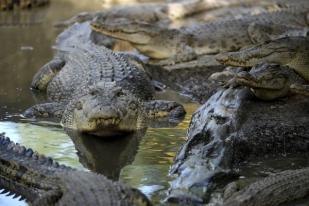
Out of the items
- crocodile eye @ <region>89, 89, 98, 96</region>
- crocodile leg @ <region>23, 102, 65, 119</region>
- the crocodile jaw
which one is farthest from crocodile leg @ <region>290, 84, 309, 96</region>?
the crocodile jaw

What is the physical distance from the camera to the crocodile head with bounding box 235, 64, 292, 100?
19.1ft

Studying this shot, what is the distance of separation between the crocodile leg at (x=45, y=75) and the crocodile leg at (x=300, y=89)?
12.4ft

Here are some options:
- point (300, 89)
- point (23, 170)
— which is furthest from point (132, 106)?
point (23, 170)

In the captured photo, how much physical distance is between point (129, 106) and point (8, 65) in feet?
13.3

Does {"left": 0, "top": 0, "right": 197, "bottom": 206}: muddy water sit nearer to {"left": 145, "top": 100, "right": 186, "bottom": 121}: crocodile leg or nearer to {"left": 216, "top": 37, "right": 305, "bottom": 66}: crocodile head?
{"left": 145, "top": 100, "right": 186, "bottom": 121}: crocodile leg

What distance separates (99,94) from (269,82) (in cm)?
162

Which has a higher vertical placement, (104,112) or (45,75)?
(104,112)

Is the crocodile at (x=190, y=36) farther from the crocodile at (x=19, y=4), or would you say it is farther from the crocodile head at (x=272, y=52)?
the crocodile at (x=19, y=4)

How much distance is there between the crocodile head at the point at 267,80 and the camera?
5809 millimetres

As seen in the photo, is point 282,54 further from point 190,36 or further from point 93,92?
point 190,36

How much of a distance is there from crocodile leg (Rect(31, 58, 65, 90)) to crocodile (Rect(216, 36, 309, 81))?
2.88 metres

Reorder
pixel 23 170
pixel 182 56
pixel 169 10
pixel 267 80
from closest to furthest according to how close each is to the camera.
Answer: pixel 23 170, pixel 267 80, pixel 182 56, pixel 169 10

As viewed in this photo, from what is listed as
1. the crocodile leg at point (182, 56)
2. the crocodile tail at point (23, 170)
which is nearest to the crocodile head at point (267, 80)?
the crocodile tail at point (23, 170)

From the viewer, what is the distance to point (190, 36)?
11.4m
